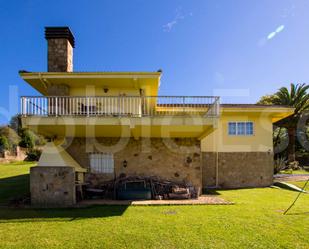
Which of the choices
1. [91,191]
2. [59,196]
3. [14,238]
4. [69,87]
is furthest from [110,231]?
[69,87]

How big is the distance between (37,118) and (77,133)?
233 centimetres

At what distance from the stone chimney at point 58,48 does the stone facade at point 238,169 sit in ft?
36.9

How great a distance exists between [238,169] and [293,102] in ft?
49.5

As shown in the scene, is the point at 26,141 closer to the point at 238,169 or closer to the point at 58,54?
the point at 58,54

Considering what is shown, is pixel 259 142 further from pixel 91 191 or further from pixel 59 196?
pixel 59 196

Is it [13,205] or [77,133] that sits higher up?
[77,133]

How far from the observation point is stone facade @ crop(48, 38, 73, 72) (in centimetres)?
1402

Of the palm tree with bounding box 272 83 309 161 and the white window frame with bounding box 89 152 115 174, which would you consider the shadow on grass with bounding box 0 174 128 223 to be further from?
the palm tree with bounding box 272 83 309 161

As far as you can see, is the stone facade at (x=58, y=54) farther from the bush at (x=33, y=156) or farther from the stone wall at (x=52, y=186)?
the bush at (x=33, y=156)

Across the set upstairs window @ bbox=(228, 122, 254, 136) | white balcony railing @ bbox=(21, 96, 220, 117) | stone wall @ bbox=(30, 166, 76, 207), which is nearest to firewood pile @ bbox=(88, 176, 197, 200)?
stone wall @ bbox=(30, 166, 76, 207)

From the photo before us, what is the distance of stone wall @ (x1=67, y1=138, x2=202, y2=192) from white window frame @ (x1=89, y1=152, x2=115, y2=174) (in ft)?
0.66

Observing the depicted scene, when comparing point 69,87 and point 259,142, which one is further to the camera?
point 259,142

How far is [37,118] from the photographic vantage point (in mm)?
11008

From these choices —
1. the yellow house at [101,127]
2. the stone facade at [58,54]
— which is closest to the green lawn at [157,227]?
the yellow house at [101,127]
